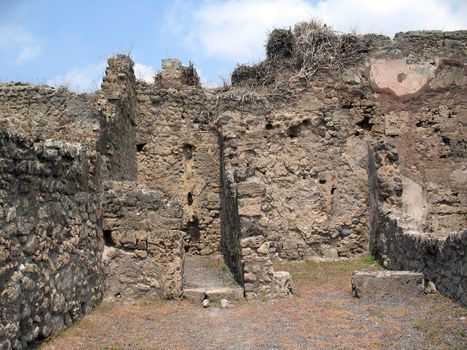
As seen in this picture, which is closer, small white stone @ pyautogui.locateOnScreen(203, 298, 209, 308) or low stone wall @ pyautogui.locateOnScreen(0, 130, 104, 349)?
low stone wall @ pyautogui.locateOnScreen(0, 130, 104, 349)

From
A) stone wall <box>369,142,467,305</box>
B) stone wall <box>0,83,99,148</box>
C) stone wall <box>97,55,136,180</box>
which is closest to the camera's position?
stone wall <box>369,142,467,305</box>

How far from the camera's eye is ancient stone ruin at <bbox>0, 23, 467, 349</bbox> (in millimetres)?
7797

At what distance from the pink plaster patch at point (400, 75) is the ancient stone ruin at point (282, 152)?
0.03m

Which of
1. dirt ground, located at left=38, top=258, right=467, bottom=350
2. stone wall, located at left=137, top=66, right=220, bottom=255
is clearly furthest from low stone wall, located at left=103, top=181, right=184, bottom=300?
stone wall, located at left=137, top=66, right=220, bottom=255

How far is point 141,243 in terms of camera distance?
7.51 m

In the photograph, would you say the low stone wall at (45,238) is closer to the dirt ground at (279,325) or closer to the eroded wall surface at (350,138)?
the dirt ground at (279,325)

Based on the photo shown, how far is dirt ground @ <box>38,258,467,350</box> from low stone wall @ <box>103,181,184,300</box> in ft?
0.89

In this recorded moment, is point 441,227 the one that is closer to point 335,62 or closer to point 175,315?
point 335,62

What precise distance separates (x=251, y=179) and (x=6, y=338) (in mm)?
4697

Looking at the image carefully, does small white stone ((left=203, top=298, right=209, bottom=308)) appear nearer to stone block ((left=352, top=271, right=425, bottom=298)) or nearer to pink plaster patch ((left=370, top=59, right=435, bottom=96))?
stone block ((left=352, top=271, right=425, bottom=298))

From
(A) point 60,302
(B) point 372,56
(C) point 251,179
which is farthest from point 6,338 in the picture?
(B) point 372,56

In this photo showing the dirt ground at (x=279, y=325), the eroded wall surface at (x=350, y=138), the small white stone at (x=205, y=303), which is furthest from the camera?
the eroded wall surface at (x=350, y=138)

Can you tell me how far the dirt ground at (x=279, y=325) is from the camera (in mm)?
5477

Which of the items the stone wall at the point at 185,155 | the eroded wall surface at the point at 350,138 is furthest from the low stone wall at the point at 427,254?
the stone wall at the point at 185,155
